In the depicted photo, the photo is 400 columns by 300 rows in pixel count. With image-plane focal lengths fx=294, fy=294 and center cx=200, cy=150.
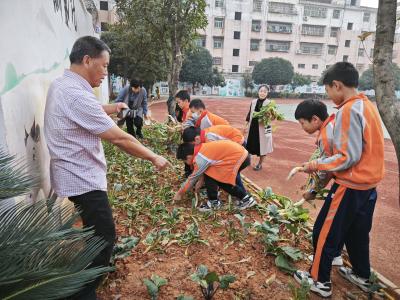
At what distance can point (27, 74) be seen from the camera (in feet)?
7.18

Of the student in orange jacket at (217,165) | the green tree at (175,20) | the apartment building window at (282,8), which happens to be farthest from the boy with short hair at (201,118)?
the apartment building window at (282,8)

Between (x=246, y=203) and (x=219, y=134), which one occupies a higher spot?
(x=219, y=134)

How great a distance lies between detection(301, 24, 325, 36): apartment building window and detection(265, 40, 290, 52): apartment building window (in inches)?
132

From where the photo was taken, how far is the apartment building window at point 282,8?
46.1m

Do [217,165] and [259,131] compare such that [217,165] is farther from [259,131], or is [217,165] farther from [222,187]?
[259,131]

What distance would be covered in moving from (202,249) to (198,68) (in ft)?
111

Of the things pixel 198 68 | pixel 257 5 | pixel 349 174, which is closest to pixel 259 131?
pixel 349 174

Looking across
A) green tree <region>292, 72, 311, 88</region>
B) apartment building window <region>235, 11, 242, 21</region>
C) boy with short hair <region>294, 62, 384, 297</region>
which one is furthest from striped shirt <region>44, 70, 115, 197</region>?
apartment building window <region>235, 11, 242, 21</region>

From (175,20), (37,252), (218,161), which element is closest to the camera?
(37,252)

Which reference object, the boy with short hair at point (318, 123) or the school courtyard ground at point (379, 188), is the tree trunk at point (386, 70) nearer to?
the boy with short hair at point (318, 123)

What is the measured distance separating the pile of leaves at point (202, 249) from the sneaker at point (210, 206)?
84 mm

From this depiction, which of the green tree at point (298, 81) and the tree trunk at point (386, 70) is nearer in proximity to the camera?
the tree trunk at point (386, 70)

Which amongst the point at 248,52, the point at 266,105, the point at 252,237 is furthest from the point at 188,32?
the point at 248,52

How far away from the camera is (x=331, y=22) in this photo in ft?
159
